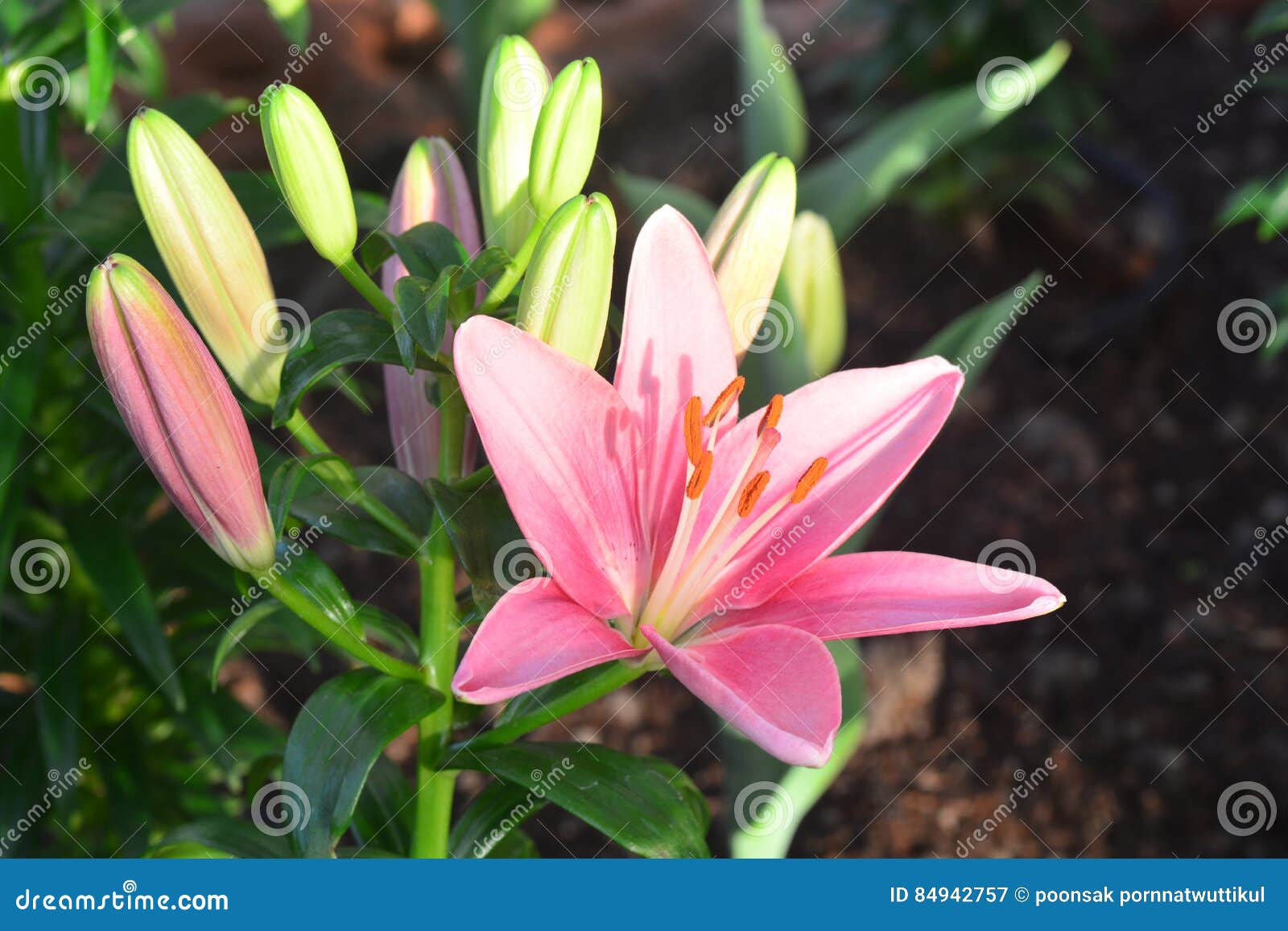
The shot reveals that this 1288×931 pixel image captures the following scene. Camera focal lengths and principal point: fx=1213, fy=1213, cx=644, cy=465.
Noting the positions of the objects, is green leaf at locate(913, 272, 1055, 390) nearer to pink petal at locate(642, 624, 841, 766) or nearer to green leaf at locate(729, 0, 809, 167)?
green leaf at locate(729, 0, 809, 167)

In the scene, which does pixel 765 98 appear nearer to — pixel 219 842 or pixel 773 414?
pixel 773 414

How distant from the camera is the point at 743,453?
0.64 m

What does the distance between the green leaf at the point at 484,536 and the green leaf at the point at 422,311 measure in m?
0.09

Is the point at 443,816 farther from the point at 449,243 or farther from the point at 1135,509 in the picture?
the point at 1135,509

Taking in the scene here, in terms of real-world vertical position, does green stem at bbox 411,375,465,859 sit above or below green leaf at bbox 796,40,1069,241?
below

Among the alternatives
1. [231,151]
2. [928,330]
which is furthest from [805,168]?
[231,151]

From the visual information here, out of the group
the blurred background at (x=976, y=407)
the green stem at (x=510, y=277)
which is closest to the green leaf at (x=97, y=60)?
the blurred background at (x=976, y=407)

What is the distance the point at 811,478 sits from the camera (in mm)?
612

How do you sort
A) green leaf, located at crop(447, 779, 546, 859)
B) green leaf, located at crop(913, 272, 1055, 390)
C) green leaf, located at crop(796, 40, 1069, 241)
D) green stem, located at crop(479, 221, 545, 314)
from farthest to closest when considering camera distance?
green leaf, located at crop(796, 40, 1069, 241) < green leaf, located at crop(913, 272, 1055, 390) < green leaf, located at crop(447, 779, 546, 859) < green stem, located at crop(479, 221, 545, 314)

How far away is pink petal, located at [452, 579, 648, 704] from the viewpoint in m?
0.52

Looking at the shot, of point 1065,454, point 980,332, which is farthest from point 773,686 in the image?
point 1065,454

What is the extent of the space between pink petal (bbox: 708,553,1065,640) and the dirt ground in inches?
33.8

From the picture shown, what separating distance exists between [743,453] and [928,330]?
155cm

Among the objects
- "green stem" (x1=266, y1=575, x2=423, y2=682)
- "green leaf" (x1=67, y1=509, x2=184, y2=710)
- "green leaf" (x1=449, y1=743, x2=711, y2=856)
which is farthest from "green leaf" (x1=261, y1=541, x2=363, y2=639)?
"green leaf" (x1=67, y1=509, x2=184, y2=710)
